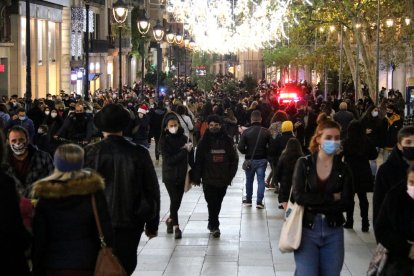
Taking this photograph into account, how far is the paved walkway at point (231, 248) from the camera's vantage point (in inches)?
484

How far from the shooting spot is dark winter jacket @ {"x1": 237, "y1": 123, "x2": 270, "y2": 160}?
18578mm

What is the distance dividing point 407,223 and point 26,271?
102 inches

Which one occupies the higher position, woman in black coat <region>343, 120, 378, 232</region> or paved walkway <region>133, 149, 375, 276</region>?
woman in black coat <region>343, 120, 378, 232</region>

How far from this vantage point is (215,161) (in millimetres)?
14758

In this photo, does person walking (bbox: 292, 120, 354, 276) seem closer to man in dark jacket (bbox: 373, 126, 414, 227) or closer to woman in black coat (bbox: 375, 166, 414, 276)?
man in dark jacket (bbox: 373, 126, 414, 227)

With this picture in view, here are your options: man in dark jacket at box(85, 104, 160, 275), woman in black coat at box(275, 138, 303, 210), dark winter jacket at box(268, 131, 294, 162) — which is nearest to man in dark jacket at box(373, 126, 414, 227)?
woman in black coat at box(275, 138, 303, 210)

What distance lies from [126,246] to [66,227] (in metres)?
1.41

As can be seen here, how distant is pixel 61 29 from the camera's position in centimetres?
6162

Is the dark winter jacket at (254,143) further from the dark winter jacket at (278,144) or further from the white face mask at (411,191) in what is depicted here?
the white face mask at (411,191)

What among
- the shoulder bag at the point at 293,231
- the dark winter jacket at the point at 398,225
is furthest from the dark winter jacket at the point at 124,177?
the dark winter jacket at the point at 398,225

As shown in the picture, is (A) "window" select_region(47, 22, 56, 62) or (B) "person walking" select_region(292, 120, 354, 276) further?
(A) "window" select_region(47, 22, 56, 62)

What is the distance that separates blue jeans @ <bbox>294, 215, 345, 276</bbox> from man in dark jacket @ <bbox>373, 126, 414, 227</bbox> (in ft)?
1.57

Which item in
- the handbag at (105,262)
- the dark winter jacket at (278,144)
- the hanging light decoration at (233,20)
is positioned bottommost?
the dark winter jacket at (278,144)

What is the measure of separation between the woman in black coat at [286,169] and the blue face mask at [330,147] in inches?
32.3
